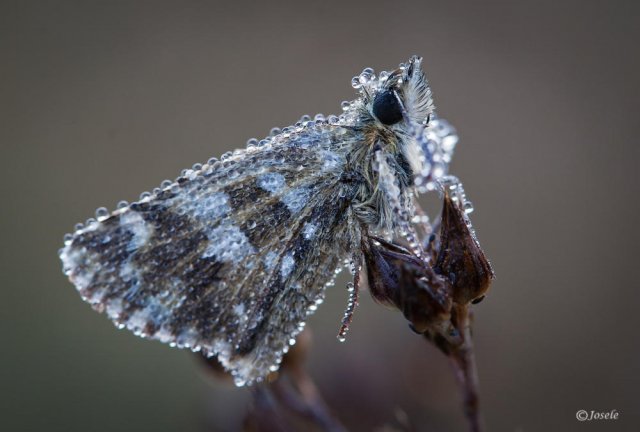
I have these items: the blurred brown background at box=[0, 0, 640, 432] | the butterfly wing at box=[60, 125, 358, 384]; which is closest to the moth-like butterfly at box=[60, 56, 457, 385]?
the butterfly wing at box=[60, 125, 358, 384]

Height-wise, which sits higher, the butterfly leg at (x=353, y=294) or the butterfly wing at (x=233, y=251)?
the butterfly wing at (x=233, y=251)

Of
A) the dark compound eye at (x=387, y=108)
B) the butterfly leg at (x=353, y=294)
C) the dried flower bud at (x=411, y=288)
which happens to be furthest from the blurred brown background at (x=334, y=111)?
the dark compound eye at (x=387, y=108)

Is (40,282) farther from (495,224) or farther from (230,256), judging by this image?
(230,256)

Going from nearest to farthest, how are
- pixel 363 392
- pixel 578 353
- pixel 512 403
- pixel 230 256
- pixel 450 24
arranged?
pixel 230 256 < pixel 363 392 < pixel 512 403 < pixel 578 353 < pixel 450 24

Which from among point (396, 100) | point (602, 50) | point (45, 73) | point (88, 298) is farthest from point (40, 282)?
point (602, 50)

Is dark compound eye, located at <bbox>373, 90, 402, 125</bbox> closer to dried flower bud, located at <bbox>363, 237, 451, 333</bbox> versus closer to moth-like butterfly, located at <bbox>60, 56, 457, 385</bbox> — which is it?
moth-like butterfly, located at <bbox>60, 56, 457, 385</bbox>

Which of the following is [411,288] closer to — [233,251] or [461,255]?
[461,255]

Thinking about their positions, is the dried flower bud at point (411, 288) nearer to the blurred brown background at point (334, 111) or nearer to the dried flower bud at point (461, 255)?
the dried flower bud at point (461, 255)

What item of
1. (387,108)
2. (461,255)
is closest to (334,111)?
(387,108)
